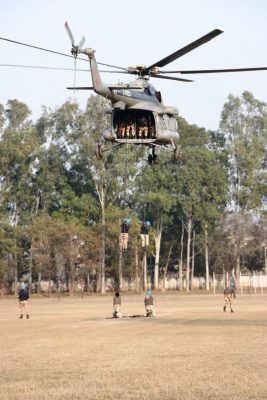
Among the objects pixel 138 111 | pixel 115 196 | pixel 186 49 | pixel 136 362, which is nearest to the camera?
pixel 136 362

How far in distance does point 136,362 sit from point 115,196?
7787 cm

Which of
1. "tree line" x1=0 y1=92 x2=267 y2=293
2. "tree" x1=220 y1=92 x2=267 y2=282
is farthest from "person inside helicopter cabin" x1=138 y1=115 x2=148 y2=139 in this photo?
"tree" x1=220 y1=92 x2=267 y2=282

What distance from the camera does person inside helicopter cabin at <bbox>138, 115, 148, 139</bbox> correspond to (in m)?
27.6

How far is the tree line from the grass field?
5313 cm

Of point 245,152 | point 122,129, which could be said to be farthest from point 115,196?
point 122,129

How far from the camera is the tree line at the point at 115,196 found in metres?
89.3

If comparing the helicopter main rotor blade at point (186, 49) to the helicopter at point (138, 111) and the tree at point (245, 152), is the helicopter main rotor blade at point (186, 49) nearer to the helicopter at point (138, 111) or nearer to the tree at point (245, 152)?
the helicopter at point (138, 111)

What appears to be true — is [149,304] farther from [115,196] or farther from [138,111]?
[115,196]

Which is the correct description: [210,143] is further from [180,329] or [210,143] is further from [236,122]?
[180,329]

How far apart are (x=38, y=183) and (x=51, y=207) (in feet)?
13.4

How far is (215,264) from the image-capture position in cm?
10838

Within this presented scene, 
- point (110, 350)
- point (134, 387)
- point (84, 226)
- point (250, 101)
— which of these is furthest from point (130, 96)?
point (250, 101)

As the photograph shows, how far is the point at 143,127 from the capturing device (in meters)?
27.7

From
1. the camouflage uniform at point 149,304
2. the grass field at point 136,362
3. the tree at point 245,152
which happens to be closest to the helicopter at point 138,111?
the grass field at point 136,362
